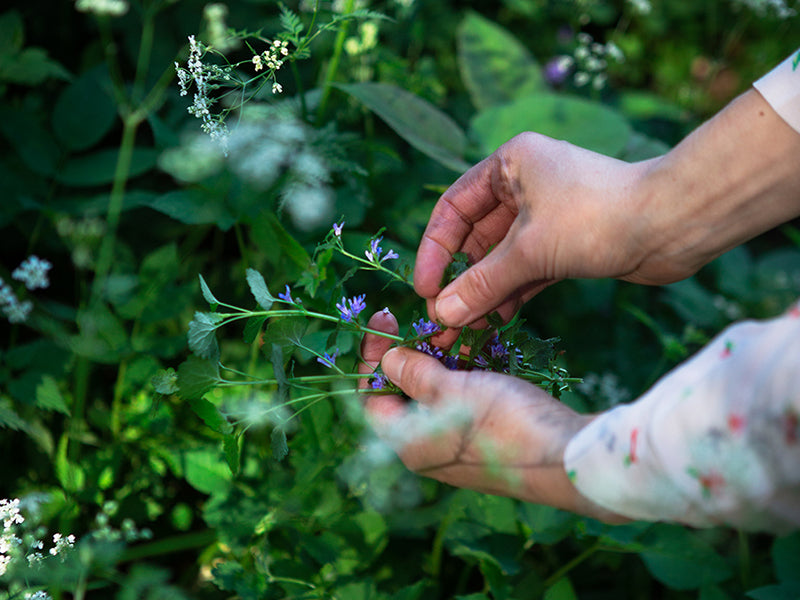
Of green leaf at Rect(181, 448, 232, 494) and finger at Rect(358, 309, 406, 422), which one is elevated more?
finger at Rect(358, 309, 406, 422)

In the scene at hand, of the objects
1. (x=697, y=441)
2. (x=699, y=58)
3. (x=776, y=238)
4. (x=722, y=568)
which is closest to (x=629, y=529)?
(x=722, y=568)

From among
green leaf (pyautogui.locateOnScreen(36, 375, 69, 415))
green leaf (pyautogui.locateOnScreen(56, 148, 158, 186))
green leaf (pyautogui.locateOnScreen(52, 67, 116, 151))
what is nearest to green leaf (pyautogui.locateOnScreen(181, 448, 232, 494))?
green leaf (pyautogui.locateOnScreen(36, 375, 69, 415))

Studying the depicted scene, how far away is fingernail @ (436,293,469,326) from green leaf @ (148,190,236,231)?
1.69 feet

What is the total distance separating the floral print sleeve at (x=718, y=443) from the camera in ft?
2.36

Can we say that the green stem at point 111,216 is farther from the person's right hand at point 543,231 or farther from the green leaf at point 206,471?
the person's right hand at point 543,231

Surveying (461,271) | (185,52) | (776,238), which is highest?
(185,52)

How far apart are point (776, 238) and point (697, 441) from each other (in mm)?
2964

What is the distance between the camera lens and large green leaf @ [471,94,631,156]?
1974mm

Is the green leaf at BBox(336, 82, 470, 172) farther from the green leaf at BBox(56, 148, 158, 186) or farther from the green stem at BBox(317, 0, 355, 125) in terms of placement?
the green leaf at BBox(56, 148, 158, 186)

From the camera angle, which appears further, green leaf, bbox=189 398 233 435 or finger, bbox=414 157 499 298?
finger, bbox=414 157 499 298

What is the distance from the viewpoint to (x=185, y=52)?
175 centimetres

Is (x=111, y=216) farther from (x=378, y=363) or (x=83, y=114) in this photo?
(x=378, y=363)

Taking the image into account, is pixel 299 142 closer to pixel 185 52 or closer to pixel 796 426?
pixel 185 52

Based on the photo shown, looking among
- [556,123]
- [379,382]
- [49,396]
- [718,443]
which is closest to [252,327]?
[379,382]
